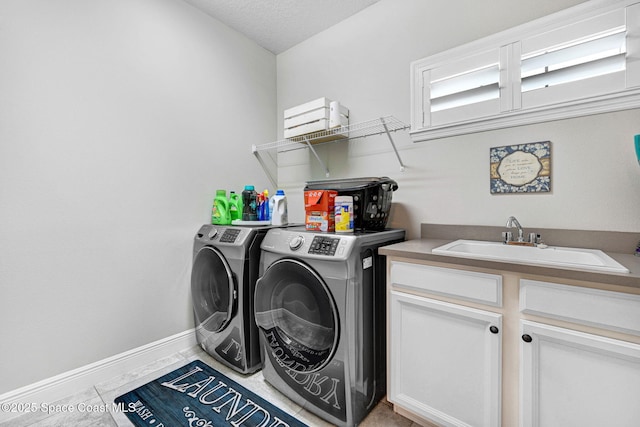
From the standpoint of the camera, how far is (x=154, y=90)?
2.01m

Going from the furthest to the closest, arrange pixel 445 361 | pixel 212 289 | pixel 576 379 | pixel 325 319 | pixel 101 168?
pixel 212 289
pixel 101 168
pixel 325 319
pixel 445 361
pixel 576 379

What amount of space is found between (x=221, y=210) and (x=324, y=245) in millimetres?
1178

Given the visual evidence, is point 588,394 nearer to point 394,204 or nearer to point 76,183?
point 394,204

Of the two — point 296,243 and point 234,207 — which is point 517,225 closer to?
point 296,243

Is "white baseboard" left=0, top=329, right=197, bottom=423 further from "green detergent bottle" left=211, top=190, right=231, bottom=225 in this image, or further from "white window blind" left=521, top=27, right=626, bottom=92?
"white window blind" left=521, top=27, right=626, bottom=92

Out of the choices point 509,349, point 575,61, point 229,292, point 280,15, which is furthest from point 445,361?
point 280,15

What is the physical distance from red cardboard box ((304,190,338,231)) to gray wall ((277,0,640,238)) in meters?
0.65

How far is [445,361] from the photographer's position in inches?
50.1

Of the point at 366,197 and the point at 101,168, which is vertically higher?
the point at 101,168

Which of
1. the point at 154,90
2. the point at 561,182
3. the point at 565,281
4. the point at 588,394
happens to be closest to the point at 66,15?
the point at 154,90

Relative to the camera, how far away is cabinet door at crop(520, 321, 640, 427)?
92 cm

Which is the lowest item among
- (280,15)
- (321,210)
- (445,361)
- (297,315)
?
(445,361)

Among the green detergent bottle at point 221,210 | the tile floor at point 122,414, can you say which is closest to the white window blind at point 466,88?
the green detergent bottle at point 221,210

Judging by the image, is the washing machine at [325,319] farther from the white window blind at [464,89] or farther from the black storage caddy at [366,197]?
the white window blind at [464,89]
